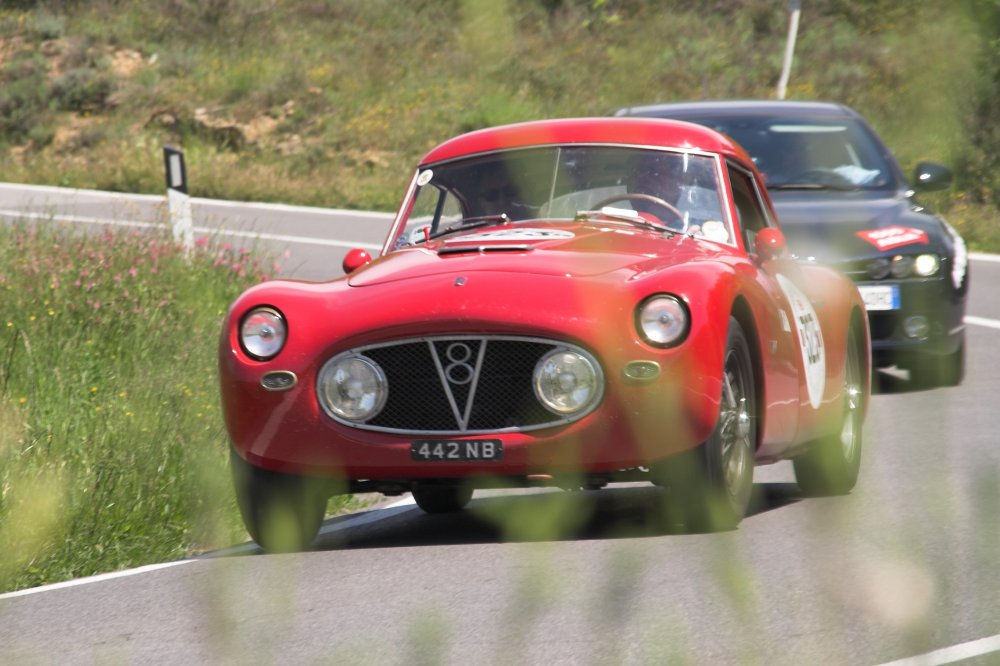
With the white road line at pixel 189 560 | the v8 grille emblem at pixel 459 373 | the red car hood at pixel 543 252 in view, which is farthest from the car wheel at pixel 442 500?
the v8 grille emblem at pixel 459 373

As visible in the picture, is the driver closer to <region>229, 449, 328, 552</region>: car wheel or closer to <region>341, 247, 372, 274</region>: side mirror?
<region>341, 247, 372, 274</region>: side mirror

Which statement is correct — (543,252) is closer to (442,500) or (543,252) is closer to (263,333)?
(263,333)

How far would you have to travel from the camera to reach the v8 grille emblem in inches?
Result: 225

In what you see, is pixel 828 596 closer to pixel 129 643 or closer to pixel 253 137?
pixel 129 643

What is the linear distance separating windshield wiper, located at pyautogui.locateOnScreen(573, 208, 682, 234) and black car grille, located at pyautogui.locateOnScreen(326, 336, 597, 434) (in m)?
1.17

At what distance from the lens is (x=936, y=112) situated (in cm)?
124

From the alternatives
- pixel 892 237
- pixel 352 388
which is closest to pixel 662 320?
pixel 352 388

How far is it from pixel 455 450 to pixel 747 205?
2233mm

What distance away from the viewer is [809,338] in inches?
269

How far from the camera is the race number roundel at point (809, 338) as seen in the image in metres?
6.72

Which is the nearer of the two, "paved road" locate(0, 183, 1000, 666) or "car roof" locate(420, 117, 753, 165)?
"paved road" locate(0, 183, 1000, 666)

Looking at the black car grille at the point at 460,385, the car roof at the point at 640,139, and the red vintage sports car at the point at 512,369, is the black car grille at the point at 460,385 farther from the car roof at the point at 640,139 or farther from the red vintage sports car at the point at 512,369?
the car roof at the point at 640,139

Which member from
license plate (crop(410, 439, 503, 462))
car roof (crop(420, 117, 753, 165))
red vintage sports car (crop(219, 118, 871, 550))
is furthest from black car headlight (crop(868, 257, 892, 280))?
license plate (crop(410, 439, 503, 462))

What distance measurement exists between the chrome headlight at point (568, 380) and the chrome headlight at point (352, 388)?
531 mm
